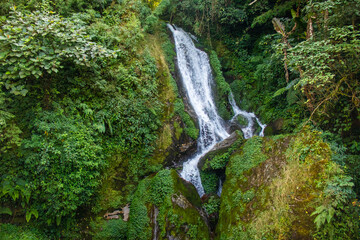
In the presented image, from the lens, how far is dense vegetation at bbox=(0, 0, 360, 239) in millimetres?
4930

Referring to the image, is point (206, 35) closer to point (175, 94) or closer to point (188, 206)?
point (175, 94)

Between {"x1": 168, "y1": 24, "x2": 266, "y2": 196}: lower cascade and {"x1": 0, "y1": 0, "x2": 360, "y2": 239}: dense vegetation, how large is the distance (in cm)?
85

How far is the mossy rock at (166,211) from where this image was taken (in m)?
5.69

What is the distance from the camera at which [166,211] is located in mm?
5902

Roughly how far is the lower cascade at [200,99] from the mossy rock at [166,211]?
197cm

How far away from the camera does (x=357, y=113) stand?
19.2ft

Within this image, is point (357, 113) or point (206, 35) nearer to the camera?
point (357, 113)

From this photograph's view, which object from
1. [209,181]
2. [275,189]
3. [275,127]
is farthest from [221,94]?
[275,189]

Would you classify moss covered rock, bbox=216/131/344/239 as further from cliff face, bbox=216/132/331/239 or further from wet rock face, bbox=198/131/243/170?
wet rock face, bbox=198/131/243/170

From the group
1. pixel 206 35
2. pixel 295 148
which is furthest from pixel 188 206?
pixel 206 35

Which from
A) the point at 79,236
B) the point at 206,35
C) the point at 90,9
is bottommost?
the point at 79,236

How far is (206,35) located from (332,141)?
10.5 metres

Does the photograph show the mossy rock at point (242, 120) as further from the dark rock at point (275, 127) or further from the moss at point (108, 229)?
the moss at point (108, 229)

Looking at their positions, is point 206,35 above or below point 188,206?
above
